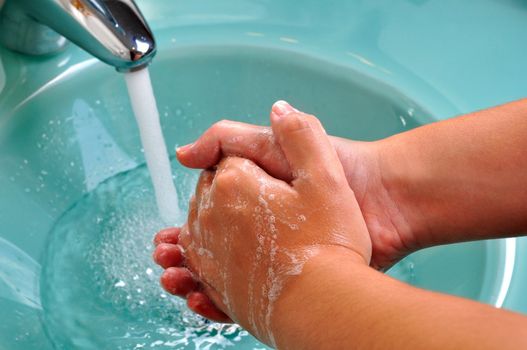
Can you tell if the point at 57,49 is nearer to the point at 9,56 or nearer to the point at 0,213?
the point at 9,56

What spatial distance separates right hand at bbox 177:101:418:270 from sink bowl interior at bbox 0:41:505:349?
0.07 metres

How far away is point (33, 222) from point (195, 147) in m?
0.20

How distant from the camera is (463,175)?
586 millimetres

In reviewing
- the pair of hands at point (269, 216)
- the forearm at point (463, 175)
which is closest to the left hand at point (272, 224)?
the pair of hands at point (269, 216)

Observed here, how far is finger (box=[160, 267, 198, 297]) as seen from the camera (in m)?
0.63

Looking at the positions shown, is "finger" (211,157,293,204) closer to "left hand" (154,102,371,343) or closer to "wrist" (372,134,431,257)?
"left hand" (154,102,371,343)

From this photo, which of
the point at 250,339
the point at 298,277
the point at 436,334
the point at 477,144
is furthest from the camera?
the point at 250,339

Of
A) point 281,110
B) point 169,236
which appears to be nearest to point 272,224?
point 281,110

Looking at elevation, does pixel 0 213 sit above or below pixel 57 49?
below

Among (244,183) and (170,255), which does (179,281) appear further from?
(244,183)

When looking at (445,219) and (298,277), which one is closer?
(298,277)

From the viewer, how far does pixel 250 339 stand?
2.23ft

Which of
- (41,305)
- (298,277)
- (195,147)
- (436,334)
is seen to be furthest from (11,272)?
(436,334)

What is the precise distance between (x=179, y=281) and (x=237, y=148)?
137 millimetres
